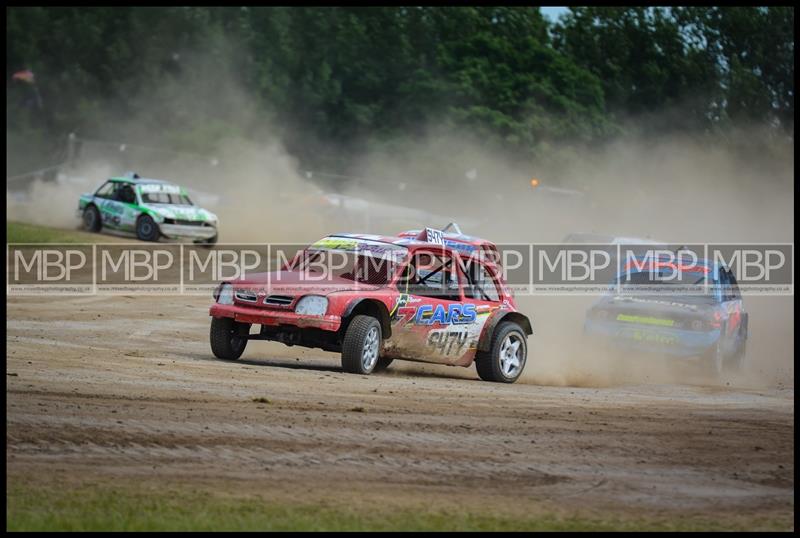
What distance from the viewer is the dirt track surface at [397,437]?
7539 mm

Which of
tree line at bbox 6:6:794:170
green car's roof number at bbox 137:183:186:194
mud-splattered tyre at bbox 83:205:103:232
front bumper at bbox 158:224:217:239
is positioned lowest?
front bumper at bbox 158:224:217:239

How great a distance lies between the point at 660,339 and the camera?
15.2 metres

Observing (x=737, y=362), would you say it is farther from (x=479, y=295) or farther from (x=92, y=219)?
(x=92, y=219)

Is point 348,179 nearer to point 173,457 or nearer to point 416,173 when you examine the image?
point 416,173

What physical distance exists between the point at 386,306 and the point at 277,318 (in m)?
1.10

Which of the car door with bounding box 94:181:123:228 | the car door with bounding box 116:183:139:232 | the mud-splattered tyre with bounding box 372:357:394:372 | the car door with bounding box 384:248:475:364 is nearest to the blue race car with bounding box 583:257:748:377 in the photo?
the car door with bounding box 384:248:475:364

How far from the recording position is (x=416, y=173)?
48.4m

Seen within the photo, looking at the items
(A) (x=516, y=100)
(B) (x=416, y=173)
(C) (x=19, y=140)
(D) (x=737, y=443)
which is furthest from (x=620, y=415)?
(C) (x=19, y=140)

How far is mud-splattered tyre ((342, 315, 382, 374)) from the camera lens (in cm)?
1200

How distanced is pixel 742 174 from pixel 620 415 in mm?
41369

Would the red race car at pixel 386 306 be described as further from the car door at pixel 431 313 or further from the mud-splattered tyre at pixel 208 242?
the mud-splattered tyre at pixel 208 242

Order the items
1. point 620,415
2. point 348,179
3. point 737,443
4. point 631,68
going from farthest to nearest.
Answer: point 631,68
point 348,179
point 620,415
point 737,443

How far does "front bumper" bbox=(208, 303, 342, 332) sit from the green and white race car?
15.8 metres

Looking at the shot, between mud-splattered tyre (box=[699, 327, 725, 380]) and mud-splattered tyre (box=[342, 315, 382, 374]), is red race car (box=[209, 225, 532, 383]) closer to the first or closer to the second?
mud-splattered tyre (box=[342, 315, 382, 374])
